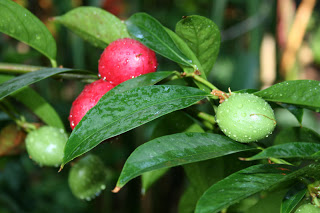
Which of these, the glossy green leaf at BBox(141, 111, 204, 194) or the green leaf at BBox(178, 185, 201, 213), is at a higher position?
the glossy green leaf at BBox(141, 111, 204, 194)

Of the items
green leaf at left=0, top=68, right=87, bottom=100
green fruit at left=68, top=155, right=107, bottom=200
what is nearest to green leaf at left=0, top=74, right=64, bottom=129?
green fruit at left=68, top=155, right=107, bottom=200

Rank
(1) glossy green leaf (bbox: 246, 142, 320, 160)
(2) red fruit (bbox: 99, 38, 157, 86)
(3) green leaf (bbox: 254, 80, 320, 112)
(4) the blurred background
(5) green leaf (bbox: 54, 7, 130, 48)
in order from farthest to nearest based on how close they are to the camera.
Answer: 1. (4) the blurred background
2. (5) green leaf (bbox: 54, 7, 130, 48)
3. (2) red fruit (bbox: 99, 38, 157, 86)
4. (3) green leaf (bbox: 254, 80, 320, 112)
5. (1) glossy green leaf (bbox: 246, 142, 320, 160)

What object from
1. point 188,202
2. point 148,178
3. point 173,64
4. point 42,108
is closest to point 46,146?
point 42,108

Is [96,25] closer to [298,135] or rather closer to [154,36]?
[154,36]

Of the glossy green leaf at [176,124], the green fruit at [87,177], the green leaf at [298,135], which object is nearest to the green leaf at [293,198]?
the green leaf at [298,135]

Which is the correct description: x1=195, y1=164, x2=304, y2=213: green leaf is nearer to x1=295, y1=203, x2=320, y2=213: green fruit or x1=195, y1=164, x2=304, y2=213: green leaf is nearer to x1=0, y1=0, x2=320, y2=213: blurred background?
x1=295, y1=203, x2=320, y2=213: green fruit
